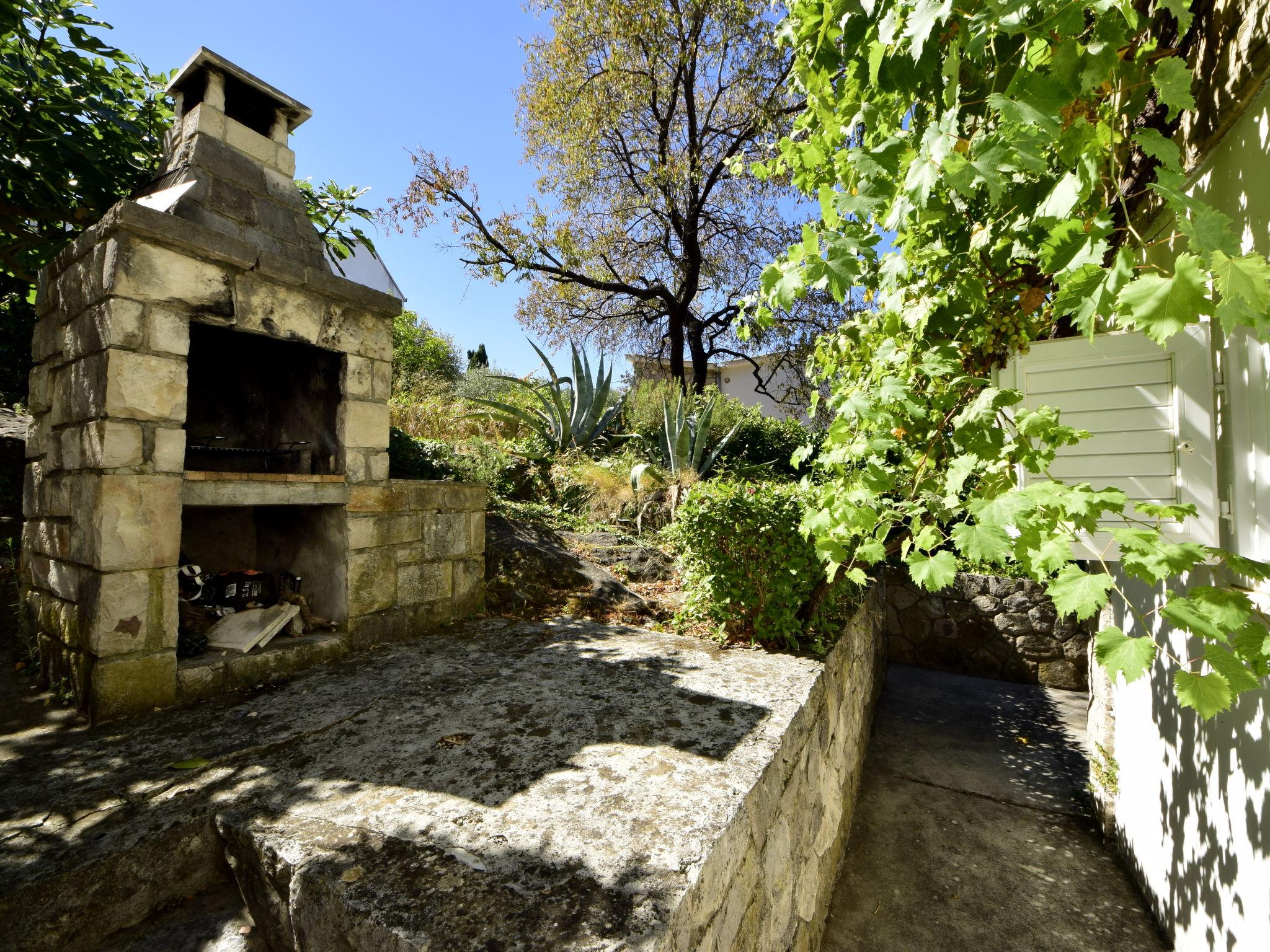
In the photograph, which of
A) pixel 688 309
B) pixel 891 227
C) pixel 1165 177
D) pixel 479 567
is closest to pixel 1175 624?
pixel 1165 177

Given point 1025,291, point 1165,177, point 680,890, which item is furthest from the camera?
point 1025,291

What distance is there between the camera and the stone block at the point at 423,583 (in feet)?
11.3

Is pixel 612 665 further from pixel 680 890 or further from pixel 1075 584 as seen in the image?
pixel 1075 584

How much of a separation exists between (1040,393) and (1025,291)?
1.29ft

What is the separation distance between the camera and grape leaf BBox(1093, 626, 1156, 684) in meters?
1.28

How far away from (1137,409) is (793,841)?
2.03 meters

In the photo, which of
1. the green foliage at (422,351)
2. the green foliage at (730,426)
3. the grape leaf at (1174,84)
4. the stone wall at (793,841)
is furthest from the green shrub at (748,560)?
the green foliage at (422,351)

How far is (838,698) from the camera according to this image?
3398 millimetres

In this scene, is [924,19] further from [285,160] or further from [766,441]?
[766,441]

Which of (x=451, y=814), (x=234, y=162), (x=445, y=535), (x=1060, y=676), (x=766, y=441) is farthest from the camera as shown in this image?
(x=766, y=441)

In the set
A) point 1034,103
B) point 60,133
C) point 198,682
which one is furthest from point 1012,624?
point 60,133

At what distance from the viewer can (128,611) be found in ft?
7.66

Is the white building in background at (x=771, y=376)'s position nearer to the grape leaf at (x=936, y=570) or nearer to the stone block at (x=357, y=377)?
the stone block at (x=357, y=377)

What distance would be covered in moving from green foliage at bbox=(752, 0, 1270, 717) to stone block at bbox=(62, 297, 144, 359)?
8.00 ft
